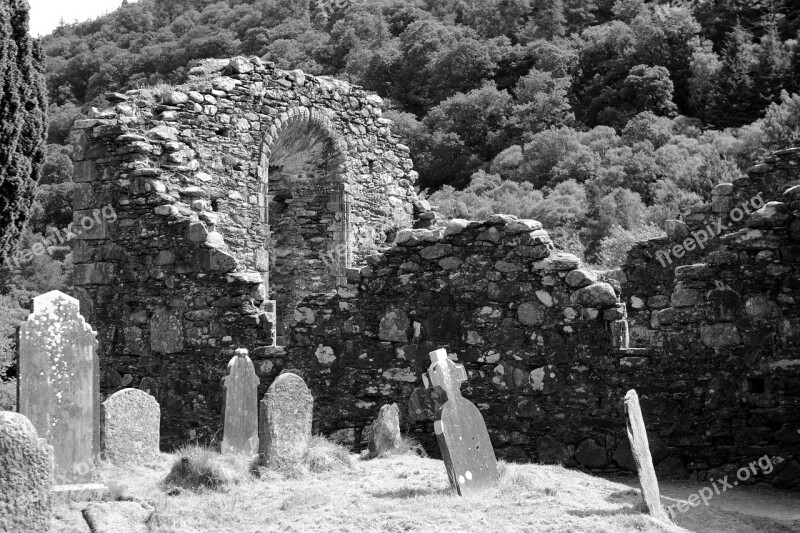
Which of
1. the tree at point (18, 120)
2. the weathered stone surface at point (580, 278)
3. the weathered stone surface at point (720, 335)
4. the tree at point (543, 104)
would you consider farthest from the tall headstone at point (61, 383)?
the tree at point (543, 104)

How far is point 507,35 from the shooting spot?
71.2 metres

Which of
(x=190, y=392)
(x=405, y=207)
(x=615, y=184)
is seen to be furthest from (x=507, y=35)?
(x=190, y=392)

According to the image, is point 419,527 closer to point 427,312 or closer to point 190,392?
point 427,312

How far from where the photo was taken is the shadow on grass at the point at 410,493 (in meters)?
8.37

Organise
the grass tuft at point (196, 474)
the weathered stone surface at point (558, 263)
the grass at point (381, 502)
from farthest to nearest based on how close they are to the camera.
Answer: the weathered stone surface at point (558, 263)
the grass tuft at point (196, 474)
the grass at point (381, 502)

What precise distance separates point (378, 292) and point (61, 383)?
4.23 meters

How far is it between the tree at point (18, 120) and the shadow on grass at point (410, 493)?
30.1 ft

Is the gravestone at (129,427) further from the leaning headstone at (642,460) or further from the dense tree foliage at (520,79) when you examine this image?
the dense tree foliage at (520,79)

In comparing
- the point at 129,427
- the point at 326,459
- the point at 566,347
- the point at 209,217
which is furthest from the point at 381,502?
the point at 209,217

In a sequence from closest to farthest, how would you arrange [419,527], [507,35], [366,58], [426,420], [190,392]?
[419,527]
[426,420]
[190,392]
[366,58]
[507,35]

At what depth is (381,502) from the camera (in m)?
8.11

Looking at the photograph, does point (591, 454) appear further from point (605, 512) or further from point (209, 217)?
point (209, 217)

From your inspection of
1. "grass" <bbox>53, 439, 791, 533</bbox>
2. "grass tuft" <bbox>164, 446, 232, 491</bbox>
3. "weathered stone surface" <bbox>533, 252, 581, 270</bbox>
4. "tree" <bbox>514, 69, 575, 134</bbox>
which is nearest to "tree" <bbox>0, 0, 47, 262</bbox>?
"grass" <bbox>53, 439, 791, 533</bbox>

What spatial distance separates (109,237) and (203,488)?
5597 millimetres
